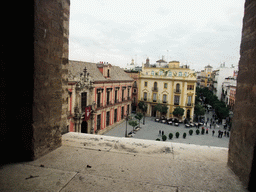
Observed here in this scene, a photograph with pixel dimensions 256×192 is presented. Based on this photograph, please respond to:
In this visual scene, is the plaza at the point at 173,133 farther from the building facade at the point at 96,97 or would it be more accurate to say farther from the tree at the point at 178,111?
the tree at the point at 178,111

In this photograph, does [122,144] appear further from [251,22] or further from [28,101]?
[251,22]

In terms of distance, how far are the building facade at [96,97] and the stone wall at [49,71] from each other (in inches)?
517

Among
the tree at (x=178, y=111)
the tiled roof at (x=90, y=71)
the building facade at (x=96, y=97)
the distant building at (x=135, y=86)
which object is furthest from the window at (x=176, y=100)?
the tiled roof at (x=90, y=71)

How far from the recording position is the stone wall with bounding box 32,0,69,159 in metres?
2.74

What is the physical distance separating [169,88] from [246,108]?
27768 mm

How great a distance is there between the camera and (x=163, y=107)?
2856cm

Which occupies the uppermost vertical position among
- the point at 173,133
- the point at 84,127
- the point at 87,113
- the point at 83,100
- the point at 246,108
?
the point at 246,108

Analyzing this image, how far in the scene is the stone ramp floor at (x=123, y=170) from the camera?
7.03ft

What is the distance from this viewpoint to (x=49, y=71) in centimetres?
300

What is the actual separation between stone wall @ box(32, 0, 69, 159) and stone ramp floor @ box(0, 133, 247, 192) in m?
0.33

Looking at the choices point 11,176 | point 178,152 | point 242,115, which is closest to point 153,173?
point 178,152

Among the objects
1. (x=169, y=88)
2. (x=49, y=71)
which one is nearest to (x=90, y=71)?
(x=169, y=88)

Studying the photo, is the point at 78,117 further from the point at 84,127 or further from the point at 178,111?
the point at 178,111

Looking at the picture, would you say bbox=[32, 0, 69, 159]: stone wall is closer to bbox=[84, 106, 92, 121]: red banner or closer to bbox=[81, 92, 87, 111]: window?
bbox=[81, 92, 87, 111]: window
